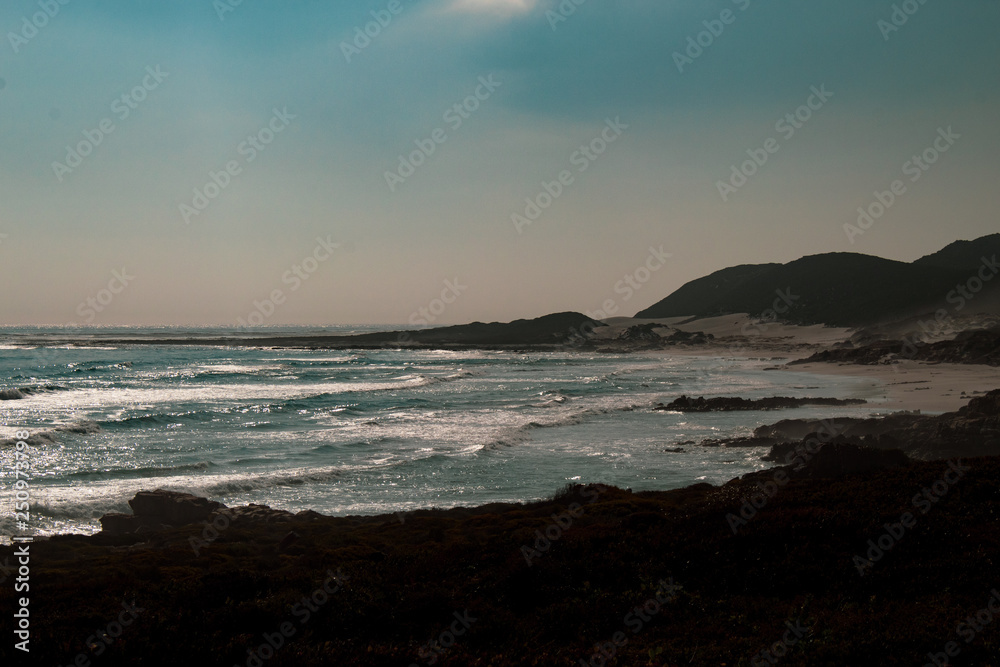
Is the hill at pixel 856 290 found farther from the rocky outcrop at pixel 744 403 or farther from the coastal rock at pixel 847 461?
the coastal rock at pixel 847 461

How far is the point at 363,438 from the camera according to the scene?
2739 centimetres

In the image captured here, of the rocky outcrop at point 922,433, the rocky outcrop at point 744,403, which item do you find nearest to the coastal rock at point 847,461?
the rocky outcrop at point 922,433

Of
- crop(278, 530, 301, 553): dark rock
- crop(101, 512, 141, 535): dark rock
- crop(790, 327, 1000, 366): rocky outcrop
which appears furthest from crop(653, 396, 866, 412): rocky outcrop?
crop(101, 512, 141, 535): dark rock

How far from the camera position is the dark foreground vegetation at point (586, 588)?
6430mm

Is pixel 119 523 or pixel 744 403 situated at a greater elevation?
pixel 119 523

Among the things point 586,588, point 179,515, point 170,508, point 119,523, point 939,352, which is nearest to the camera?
point 586,588

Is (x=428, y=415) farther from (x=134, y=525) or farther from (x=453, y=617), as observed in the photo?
(x=453, y=617)

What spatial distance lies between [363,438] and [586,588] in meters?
20.3

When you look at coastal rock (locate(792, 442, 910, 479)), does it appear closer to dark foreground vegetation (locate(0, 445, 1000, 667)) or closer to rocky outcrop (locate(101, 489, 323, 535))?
dark foreground vegetation (locate(0, 445, 1000, 667))

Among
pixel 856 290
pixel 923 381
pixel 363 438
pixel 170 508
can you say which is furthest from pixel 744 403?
pixel 856 290

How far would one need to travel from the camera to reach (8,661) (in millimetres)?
6234

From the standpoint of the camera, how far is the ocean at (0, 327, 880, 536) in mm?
18328

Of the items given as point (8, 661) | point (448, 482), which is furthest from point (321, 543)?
point (448, 482)

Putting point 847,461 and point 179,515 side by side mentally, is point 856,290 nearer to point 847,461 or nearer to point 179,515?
point 847,461
